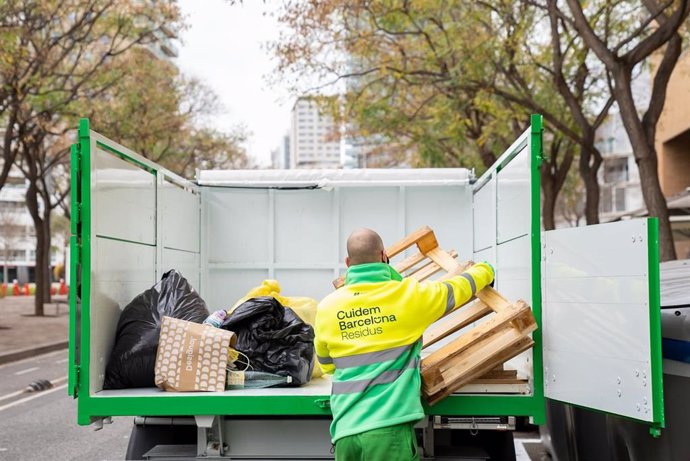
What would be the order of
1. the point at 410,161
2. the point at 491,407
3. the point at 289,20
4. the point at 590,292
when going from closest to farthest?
the point at 590,292
the point at 491,407
the point at 289,20
the point at 410,161

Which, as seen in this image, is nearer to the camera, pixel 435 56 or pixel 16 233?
pixel 435 56

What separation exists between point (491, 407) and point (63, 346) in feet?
48.4

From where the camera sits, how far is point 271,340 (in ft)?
14.7

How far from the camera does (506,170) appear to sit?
5105 mm

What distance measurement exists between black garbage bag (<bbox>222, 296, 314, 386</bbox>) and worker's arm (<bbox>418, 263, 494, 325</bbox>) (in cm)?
102

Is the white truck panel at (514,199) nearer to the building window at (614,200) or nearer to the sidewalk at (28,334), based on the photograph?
the sidewalk at (28,334)

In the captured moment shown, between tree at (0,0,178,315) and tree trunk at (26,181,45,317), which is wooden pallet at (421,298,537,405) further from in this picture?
tree trunk at (26,181,45,317)

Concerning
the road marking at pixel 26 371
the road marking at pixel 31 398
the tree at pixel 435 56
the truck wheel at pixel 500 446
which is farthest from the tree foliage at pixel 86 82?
the truck wheel at pixel 500 446

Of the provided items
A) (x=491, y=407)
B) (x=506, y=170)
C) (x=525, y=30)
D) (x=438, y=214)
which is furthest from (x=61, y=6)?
(x=491, y=407)

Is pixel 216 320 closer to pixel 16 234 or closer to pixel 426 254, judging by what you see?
pixel 426 254

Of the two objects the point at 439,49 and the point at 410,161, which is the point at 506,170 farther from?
the point at 410,161

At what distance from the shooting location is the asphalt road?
23.5 ft

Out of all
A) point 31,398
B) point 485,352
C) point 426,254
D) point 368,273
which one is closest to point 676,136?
point 31,398

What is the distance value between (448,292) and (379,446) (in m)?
0.80
